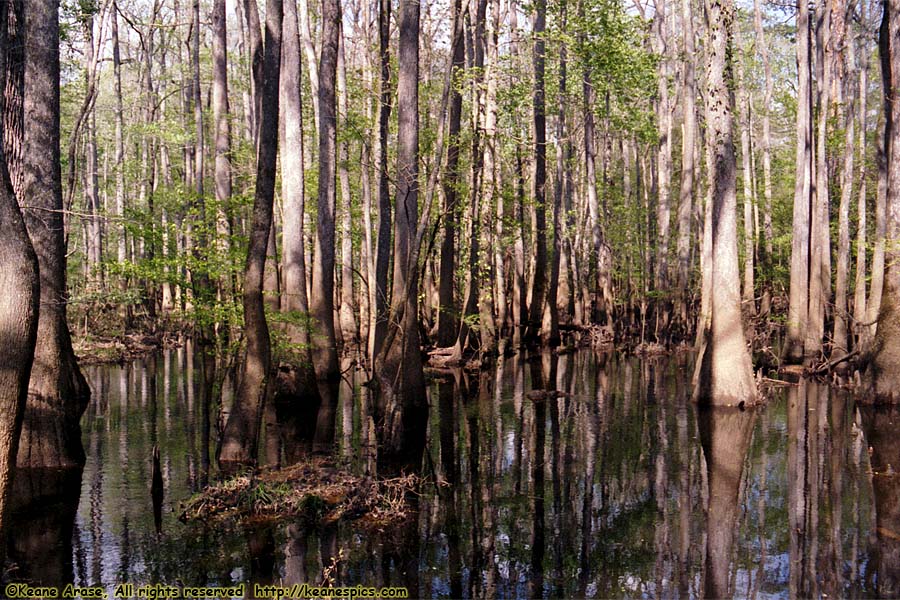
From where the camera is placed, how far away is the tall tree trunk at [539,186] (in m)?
20.8

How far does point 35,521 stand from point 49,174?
3.72 m

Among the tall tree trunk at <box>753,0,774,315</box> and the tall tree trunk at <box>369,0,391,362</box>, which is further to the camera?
the tall tree trunk at <box>753,0,774,315</box>

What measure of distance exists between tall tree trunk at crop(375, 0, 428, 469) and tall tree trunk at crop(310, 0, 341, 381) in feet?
11.3

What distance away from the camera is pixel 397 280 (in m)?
11.0

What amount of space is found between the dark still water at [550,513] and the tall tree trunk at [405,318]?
0.46 meters

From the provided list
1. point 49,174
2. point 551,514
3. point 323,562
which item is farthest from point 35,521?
point 551,514

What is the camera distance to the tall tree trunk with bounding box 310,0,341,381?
48.5 feet

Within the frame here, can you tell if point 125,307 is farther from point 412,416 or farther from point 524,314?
point 412,416

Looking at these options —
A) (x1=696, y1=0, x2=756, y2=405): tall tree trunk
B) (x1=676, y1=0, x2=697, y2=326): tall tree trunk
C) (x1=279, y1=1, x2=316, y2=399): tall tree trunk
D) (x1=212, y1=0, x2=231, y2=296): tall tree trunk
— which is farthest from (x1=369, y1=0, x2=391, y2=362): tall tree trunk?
(x1=676, y1=0, x2=697, y2=326): tall tree trunk

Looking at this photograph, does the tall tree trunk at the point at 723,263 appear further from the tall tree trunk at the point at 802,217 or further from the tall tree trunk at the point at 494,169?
the tall tree trunk at the point at 802,217

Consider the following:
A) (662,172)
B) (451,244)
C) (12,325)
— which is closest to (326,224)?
(451,244)

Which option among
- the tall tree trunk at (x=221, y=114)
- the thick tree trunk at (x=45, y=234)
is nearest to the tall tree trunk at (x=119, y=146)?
the tall tree trunk at (x=221, y=114)

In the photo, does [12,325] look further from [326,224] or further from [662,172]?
[662,172]

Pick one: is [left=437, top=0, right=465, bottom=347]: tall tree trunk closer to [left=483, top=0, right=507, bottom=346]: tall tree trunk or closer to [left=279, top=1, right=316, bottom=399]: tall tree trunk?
[left=483, top=0, right=507, bottom=346]: tall tree trunk
